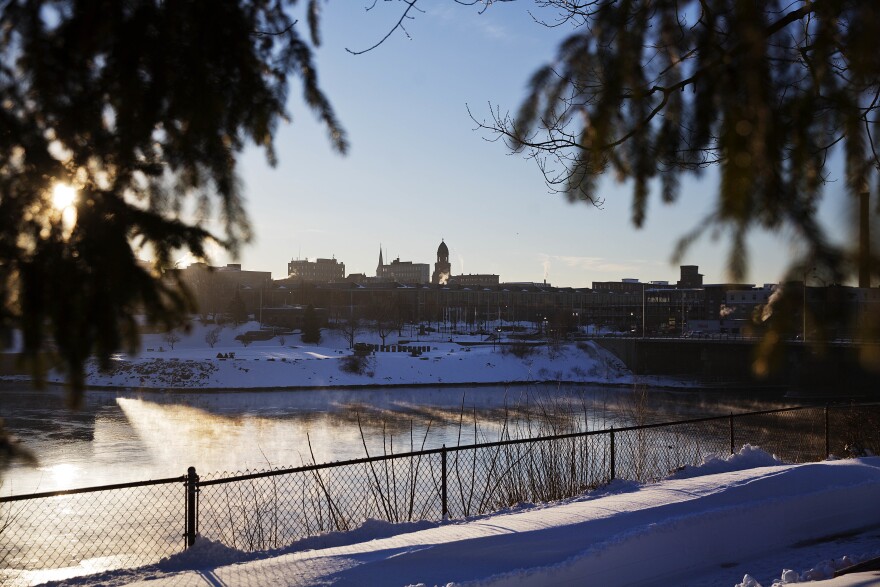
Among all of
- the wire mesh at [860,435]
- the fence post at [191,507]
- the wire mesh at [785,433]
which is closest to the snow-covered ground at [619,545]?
the fence post at [191,507]

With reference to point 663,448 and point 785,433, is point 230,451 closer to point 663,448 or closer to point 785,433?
point 663,448

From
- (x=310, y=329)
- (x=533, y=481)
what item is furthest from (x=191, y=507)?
(x=310, y=329)

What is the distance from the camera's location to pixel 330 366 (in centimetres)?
5612

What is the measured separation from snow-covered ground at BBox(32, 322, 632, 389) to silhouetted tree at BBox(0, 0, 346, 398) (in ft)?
145

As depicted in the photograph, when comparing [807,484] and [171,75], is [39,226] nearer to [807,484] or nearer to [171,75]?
[171,75]

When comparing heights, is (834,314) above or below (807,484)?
above

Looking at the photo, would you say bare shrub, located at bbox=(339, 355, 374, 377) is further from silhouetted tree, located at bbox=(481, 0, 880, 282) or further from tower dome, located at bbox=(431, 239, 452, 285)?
tower dome, located at bbox=(431, 239, 452, 285)

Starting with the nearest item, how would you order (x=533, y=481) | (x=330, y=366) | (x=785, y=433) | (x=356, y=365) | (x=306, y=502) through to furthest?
(x=533, y=481) < (x=306, y=502) < (x=785, y=433) < (x=356, y=365) < (x=330, y=366)

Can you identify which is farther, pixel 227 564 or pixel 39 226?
pixel 227 564

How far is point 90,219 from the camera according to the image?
3238 millimetres

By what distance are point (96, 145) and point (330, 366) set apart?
53627mm

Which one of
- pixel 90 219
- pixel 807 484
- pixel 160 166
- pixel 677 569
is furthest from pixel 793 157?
pixel 807 484

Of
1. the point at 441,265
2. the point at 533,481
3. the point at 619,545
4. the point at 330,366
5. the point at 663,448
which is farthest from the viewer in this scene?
the point at 441,265

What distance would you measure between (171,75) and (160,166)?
0.47 meters
